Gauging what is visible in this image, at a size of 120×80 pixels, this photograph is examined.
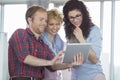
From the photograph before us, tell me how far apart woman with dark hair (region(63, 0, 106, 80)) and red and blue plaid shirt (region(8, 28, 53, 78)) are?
0.99 feet

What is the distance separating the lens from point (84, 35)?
205 cm

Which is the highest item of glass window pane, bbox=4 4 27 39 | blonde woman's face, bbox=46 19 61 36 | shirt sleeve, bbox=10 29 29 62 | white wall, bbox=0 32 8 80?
glass window pane, bbox=4 4 27 39

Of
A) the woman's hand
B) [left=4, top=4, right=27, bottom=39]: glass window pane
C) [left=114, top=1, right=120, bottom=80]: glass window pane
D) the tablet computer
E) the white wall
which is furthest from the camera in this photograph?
[left=4, top=4, right=27, bottom=39]: glass window pane

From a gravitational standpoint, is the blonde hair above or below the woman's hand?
above

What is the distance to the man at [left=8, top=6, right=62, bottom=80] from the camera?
5.92ft

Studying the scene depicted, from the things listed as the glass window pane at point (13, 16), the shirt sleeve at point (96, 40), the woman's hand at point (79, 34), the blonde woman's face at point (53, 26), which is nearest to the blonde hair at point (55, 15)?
the blonde woman's face at point (53, 26)

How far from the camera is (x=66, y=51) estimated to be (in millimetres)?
1820

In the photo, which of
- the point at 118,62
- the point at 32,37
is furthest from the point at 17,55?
the point at 118,62

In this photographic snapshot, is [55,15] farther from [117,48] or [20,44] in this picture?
[117,48]

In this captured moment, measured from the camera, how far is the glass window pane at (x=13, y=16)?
5340mm

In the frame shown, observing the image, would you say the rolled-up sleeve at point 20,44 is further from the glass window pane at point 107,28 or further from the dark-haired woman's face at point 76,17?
the glass window pane at point 107,28

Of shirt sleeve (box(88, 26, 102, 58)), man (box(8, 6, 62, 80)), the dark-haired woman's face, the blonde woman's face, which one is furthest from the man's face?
shirt sleeve (box(88, 26, 102, 58))

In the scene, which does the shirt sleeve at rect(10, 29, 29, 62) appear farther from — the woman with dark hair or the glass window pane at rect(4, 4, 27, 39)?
the glass window pane at rect(4, 4, 27, 39)

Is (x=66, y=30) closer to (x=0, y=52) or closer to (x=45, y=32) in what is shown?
(x=45, y=32)
